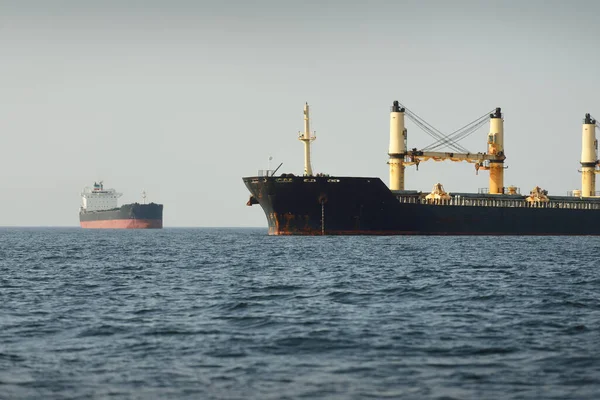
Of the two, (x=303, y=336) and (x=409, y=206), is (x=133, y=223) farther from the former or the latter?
(x=303, y=336)

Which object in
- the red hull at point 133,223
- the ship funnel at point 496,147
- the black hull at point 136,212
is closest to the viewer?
the ship funnel at point 496,147

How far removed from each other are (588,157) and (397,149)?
93.9ft

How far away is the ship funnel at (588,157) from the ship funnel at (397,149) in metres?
27.7

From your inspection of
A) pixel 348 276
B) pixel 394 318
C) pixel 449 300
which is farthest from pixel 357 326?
pixel 348 276

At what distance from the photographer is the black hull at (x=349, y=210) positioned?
2862 inches

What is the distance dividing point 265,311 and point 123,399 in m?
9.44

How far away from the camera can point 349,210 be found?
2901 inches

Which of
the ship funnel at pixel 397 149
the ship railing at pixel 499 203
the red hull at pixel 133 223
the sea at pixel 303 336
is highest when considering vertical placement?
the ship funnel at pixel 397 149

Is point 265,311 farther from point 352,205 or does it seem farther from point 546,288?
point 352,205

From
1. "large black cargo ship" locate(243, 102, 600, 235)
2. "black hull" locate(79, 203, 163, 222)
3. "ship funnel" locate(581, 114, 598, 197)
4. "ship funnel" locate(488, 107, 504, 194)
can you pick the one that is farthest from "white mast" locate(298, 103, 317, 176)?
"black hull" locate(79, 203, 163, 222)

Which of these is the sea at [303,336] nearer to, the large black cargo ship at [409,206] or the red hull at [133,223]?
the large black cargo ship at [409,206]

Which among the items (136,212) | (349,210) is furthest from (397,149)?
(136,212)

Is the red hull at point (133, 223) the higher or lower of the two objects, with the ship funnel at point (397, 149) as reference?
lower

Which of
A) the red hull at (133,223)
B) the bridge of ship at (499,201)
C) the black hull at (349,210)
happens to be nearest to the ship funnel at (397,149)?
the bridge of ship at (499,201)
